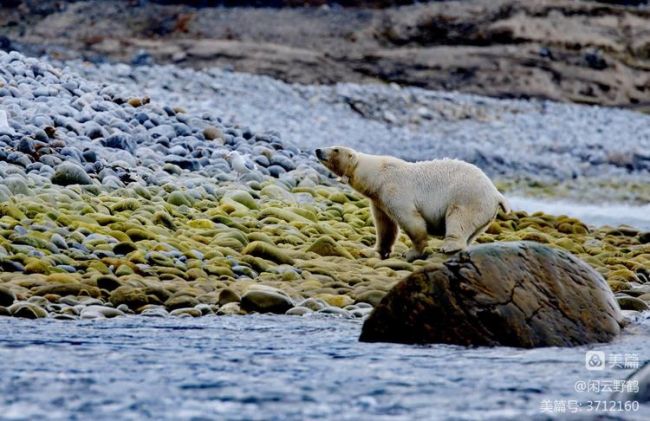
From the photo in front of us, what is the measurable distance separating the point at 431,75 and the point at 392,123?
17.6 ft

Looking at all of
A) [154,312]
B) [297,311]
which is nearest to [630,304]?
[297,311]

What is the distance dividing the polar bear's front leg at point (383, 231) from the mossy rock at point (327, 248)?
1.00 feet

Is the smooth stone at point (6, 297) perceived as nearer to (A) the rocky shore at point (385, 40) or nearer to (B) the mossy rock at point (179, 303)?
(B) the mossy rock at point (179, 303)

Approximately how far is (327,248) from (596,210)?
8533 millimetres

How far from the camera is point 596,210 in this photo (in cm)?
1664

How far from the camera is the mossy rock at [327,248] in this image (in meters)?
8.96

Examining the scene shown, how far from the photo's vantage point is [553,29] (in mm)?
31172

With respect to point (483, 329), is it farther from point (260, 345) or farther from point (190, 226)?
point (190, 226)

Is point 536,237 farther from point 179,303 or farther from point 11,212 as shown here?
point 11,212

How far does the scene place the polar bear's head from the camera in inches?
Answer: 360

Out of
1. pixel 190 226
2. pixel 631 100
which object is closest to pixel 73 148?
pixel 190 226

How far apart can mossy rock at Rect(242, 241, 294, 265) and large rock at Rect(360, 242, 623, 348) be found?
7.84ft

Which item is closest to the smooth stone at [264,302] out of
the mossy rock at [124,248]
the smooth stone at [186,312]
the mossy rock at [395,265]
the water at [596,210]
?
the smooth stone at [186,312]

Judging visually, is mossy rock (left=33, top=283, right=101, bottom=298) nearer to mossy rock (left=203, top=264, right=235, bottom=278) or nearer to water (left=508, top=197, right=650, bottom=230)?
mossy rock (left=203, top=264, right=235, bottom=278)
